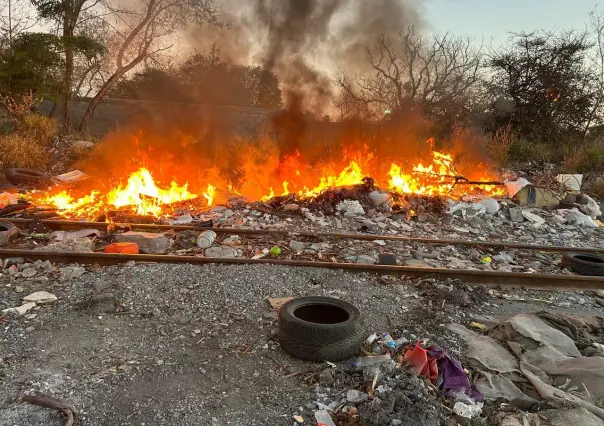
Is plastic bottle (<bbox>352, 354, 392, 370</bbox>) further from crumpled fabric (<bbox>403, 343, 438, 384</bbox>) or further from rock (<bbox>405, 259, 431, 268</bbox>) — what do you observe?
rock (<bbox>405, 259, 431, 268</bbox>)

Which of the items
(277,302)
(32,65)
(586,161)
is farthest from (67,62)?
(586,161)

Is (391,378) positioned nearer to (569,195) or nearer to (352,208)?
(352,208)

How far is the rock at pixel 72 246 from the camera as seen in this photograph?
23.7ft

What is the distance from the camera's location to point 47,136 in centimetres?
1675

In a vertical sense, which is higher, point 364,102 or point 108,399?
point 364,102

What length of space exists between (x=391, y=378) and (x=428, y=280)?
3.06 m

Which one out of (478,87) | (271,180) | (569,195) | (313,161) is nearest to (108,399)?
(271,180)

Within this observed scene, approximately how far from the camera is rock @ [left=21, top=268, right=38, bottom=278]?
611cm

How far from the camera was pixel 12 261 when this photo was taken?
663cm

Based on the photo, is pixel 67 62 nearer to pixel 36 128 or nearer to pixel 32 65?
pixel 32 65

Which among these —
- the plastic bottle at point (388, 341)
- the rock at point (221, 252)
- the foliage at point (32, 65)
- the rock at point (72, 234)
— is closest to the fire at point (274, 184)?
the rock at point (72, 234)

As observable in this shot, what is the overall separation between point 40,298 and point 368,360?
4.07 meters

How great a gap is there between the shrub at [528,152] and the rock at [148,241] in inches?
638

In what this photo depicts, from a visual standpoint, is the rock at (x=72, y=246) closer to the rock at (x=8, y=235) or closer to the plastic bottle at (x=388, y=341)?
the rock at (x=8, y=235)
